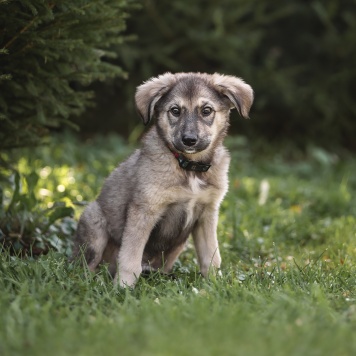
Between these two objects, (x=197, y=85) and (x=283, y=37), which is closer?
(x=197, y=85)

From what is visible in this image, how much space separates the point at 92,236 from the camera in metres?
4.88

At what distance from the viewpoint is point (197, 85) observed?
468cm

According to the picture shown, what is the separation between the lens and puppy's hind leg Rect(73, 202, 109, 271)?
4867 mm

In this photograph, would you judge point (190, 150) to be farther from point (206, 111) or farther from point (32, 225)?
point (32, 225)

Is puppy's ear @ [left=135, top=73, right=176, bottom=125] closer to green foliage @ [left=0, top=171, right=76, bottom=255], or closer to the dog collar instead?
the dog collar

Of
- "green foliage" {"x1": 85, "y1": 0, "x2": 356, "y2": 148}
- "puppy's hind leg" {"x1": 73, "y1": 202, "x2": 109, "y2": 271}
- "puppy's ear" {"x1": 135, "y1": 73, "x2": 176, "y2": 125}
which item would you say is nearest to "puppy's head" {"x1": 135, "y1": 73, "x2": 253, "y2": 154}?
"puppy's ear" {"x1": 135, "y1": 73, "x2": 176, "y2": 125}

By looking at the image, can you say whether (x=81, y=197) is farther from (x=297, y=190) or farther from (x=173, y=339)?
(x=173, y=339)

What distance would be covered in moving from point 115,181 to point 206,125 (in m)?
0.85

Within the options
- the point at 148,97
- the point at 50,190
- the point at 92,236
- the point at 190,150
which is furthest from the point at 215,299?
the point at 50,190

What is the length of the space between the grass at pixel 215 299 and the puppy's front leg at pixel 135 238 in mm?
126

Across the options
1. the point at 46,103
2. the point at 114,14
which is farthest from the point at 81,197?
the point at 114,14

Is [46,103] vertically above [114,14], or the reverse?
[114,14]

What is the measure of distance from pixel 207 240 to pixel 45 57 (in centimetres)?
179

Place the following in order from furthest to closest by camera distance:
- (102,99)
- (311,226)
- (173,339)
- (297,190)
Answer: (102,99), (297,190), (311,226), (173,339)
